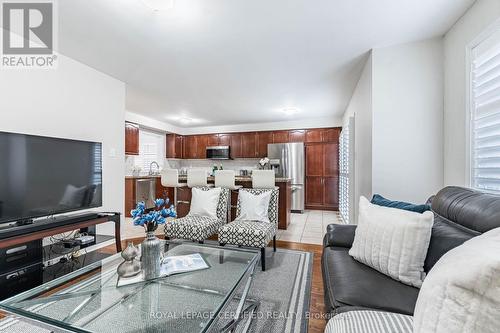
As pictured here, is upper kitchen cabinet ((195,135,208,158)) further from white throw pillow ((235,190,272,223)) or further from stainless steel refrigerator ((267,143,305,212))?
white throw pillow ((235,190,272,223))

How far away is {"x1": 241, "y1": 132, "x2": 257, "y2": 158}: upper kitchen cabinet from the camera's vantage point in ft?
20.7

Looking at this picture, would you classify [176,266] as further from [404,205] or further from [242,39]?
[242,39]

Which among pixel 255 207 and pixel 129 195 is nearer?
pixel 255 207

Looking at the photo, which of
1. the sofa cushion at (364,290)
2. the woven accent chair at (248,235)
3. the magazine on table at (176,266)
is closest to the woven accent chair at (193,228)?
the woven accent chair at (248,235)

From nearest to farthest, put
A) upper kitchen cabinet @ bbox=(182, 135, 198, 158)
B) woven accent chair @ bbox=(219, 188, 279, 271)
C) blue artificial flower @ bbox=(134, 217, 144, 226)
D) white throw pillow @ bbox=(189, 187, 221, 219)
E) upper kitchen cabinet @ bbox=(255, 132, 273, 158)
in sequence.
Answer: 1. blue artificial flower @ bbox=(134, 217, 144, 226)
2. woven accent chair @ bbox=(219, 188, 279, 271)
3. white throw pillow @ bbox=(189, 187, 221, 219)
4. upper kitchen cabinet @ bbox=(255, 132, 273, 158)
5. upper kitchen cabinet @ bbox=(182, 135, 198, 158)

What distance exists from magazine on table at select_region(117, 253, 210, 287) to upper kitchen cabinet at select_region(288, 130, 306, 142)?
4707 mm

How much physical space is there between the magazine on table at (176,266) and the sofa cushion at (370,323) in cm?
93

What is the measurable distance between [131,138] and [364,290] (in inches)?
208

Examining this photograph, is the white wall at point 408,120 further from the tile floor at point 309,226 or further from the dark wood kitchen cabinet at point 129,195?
the dark wood kitchen cabinet at point 129,195

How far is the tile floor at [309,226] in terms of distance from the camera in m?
3.48

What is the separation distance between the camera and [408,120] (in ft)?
7.40

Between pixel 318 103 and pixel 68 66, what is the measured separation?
3.97 metres

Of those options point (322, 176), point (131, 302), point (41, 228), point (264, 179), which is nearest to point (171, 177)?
point (264, 179)

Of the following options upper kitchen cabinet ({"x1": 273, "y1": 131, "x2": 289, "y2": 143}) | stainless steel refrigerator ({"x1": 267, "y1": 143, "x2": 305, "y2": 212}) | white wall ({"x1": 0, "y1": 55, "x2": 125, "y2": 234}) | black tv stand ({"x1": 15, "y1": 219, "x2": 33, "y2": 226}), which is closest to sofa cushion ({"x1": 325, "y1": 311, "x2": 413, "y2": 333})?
black tv stand ({"x1": 15, "y1": 219, "x2": 33, "y2": 226})
